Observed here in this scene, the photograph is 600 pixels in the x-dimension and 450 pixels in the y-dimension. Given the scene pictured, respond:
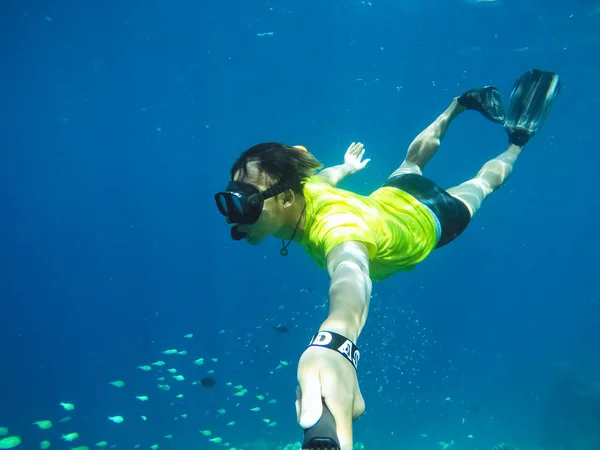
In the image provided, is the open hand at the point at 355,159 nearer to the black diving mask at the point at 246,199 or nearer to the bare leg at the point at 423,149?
the bare leg at the point at 423,149

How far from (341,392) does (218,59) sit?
24.5 meters

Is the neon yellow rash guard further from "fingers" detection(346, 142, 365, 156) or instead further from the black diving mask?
"fingers" detection(346, 142, 365, 156)

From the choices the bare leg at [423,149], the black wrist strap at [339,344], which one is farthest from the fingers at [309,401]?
the bare leg at [423,149]

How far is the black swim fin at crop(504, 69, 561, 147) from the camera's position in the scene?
634cm

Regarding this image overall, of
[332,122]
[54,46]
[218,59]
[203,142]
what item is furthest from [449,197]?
[203,142]

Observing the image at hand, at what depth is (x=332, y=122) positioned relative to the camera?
101ft

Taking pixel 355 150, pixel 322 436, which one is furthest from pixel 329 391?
pixel 355 150

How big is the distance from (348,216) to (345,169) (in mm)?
3081

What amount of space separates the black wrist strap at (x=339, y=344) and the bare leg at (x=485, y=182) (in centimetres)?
405

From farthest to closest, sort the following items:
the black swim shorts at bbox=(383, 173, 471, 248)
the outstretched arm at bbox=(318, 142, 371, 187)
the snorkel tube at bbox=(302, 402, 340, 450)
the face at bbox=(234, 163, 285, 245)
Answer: the outstretched arm at bbox=(318, 142, 371, 187) → the black swim shorts at bbox=(383, 173, 471, 248) → the face at bbox=(234, 163, 285, 245) → the snorkel tube at bbox=(302, 402, 340, 450)

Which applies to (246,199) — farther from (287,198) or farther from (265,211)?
(287,198)

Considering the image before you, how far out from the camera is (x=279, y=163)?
326 centimetres

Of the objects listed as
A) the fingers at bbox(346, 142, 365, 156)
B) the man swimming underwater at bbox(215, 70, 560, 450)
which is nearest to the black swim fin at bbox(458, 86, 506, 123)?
the man swimming underwater at bbox(215, 70, 560, 450)

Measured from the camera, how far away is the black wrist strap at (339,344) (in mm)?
1486
